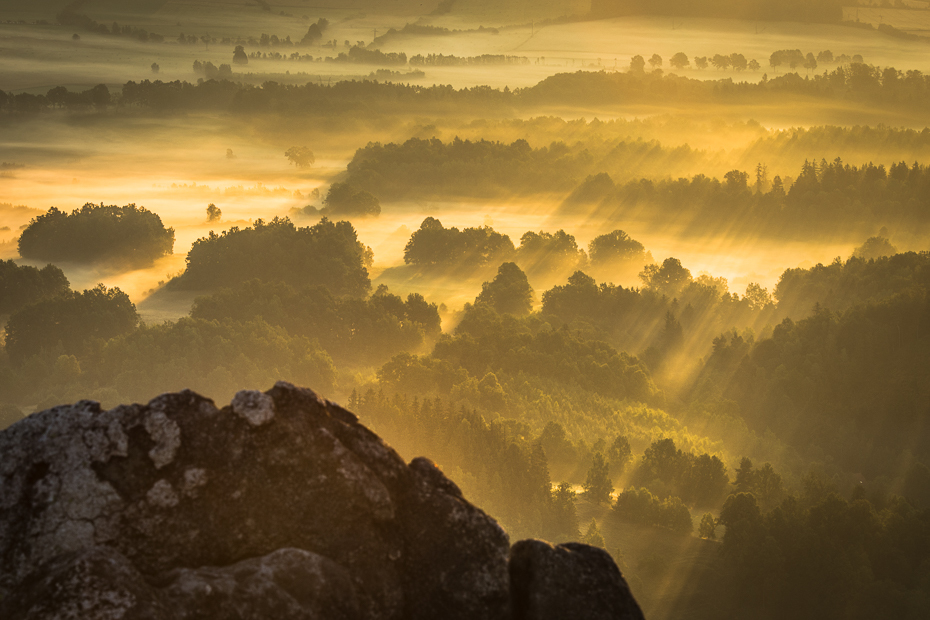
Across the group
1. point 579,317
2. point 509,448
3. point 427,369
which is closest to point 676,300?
point 579,317

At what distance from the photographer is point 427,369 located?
62.4m

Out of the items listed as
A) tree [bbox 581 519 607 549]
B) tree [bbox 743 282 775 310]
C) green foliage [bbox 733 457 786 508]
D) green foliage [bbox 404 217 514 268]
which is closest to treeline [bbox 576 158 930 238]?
green foliage [bbox 404 217 514 268]

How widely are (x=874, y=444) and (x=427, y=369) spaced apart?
3646 centimetres

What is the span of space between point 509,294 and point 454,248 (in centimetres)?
2458

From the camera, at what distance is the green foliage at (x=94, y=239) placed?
4316 inches

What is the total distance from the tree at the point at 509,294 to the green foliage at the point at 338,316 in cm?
978

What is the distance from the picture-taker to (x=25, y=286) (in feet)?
279

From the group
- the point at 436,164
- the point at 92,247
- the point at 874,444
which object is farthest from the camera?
the point at 436,164

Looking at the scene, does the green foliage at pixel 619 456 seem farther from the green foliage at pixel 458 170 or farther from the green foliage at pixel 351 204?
the green foliage at pixel 458 170

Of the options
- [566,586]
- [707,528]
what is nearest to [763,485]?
[707,528]

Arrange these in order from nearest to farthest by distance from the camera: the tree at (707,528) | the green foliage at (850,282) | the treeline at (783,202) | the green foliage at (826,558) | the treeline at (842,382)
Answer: the green foliage at (826,558) < the tree at (707,528) < the treeline at (842,382) < the green foliage at (850,282) < the treeline at (783,202)

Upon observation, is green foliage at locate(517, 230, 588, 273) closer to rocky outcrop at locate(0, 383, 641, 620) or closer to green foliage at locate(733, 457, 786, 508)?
green foliage at locate(733, 457, 786, 508)

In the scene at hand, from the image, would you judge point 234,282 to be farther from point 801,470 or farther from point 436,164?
point 436,164

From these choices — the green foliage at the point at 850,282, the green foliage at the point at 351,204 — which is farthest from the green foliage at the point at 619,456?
the green foliage at the point at 351,204
